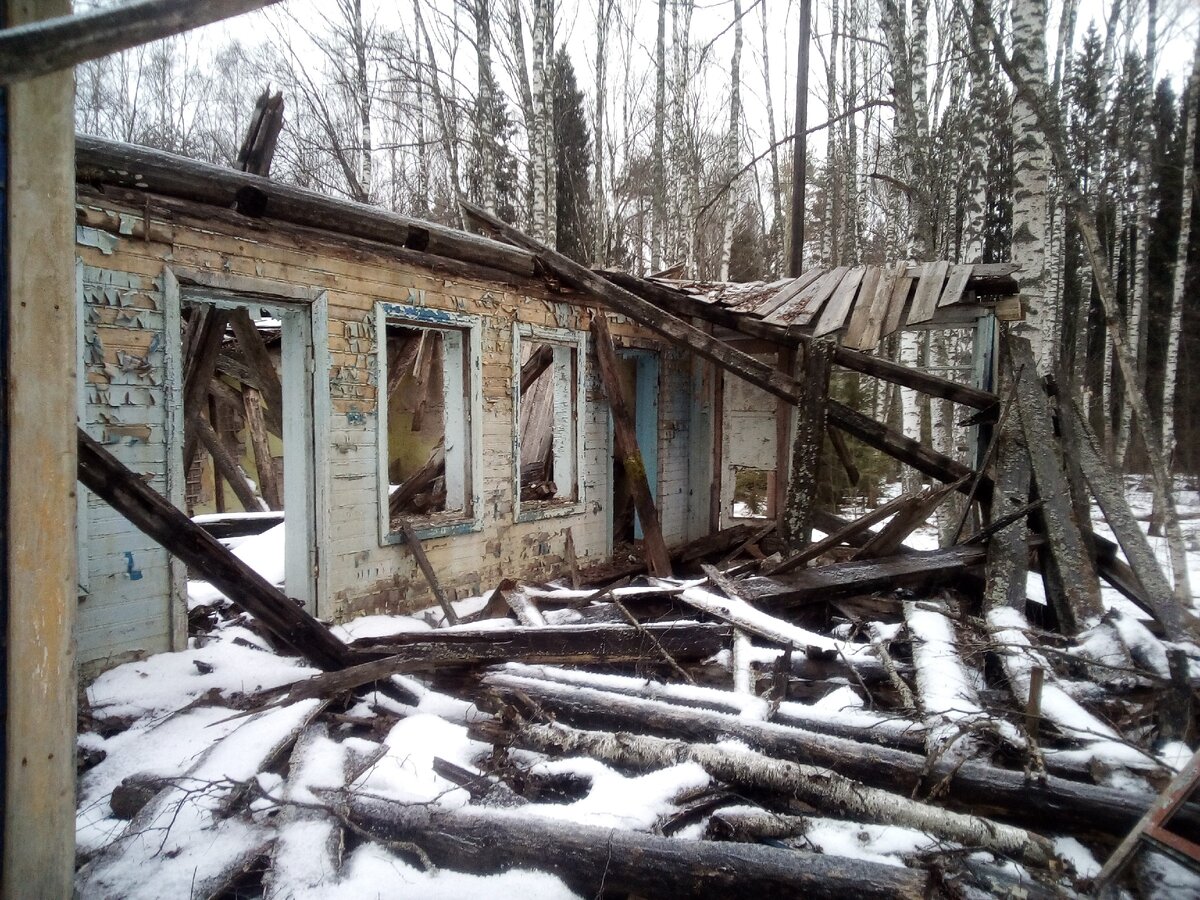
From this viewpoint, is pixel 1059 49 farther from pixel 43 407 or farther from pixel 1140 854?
pixel 43 407

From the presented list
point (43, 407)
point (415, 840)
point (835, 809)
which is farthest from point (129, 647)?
point (835, 809)

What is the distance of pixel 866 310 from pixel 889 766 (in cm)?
452

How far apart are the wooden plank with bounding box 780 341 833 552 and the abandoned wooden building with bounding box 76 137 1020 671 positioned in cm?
26

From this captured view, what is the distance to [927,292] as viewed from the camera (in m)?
6.12

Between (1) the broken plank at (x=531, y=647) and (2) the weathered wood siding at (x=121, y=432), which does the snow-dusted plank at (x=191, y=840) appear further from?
(2) the weathered wood siding at (x=121, y=432)

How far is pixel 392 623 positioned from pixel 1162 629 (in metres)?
5.57

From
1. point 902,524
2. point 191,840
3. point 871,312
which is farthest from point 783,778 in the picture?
point 871,312

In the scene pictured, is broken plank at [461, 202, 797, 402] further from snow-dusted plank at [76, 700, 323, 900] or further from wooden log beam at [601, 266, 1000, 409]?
snow-dusted plank at [76, 700, 323, 900]

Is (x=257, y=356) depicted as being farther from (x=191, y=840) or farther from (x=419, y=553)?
(x=191, y=840)

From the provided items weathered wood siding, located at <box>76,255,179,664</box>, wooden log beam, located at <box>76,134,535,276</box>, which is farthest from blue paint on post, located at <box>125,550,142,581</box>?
wooden log beam, located at <box>76,134,535,276</box>

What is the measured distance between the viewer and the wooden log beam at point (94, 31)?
1332 mm

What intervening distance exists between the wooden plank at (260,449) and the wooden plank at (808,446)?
21.5 ft

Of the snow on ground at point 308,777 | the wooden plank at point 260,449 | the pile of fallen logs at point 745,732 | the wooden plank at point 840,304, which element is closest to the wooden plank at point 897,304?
the wooden plank at point 840,304

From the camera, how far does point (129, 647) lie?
4.40 meters
